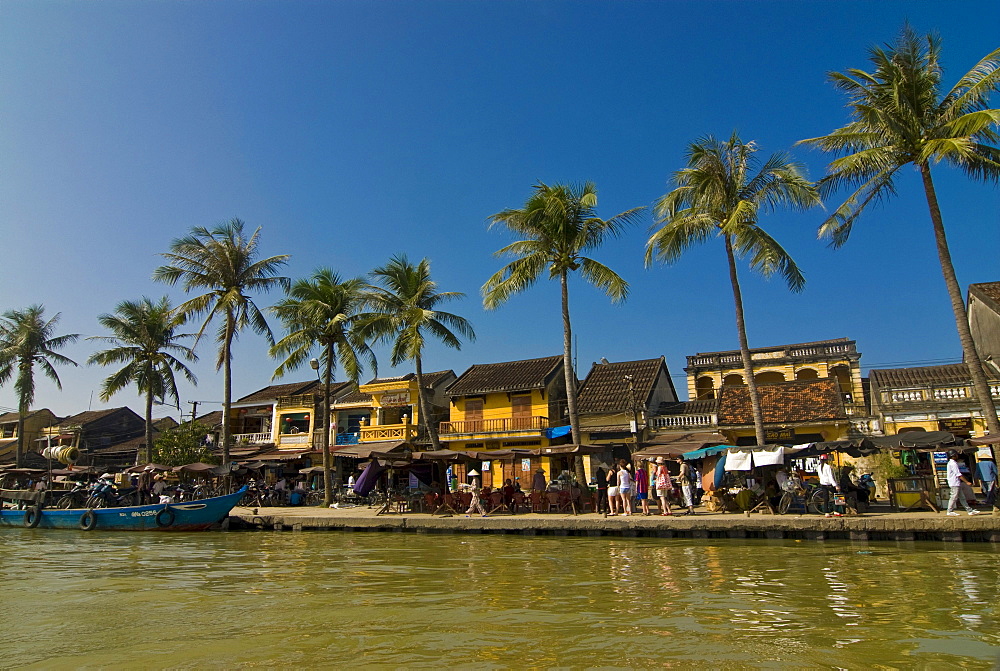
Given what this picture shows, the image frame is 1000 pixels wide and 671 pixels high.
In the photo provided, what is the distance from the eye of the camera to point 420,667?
18.9ft

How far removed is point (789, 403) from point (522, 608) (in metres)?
23.5

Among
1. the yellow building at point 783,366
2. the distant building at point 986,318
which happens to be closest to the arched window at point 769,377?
the yellow building at point 783,366

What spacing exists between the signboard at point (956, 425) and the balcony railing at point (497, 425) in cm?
1735

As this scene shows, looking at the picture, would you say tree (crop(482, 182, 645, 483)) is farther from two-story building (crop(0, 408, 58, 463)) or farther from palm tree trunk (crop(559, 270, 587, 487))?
two-story building (crop(0, 408, 58, 463))

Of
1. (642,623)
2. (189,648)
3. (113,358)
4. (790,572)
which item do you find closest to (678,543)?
(790,572)

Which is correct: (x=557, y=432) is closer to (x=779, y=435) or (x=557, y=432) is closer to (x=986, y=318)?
(x=779, y=435)

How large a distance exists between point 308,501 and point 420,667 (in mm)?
25465

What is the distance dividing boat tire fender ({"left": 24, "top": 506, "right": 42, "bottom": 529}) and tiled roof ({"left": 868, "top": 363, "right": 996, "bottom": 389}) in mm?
33190

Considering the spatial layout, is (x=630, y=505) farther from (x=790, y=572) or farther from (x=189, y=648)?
(x=189, y=648)

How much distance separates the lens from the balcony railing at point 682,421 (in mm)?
28891

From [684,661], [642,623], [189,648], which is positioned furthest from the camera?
[642,623]

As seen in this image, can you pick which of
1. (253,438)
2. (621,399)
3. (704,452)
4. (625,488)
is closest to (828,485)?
(704,452)

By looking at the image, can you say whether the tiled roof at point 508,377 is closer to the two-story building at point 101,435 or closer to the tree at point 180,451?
the tree at point 180,451

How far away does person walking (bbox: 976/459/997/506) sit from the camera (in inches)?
577
